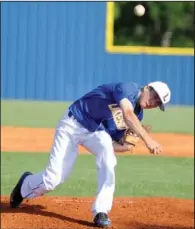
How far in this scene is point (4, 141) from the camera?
1370 centimetres

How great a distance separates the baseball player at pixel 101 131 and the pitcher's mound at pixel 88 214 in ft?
0.93

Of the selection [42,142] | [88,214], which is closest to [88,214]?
[88,214]

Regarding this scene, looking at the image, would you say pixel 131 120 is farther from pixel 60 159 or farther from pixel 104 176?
pixel 60 159

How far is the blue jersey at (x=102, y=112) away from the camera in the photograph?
6.70m

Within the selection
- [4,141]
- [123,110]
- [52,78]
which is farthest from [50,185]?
[52,78]

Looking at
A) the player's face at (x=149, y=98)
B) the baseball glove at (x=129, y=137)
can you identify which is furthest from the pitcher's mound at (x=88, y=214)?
the player's face at (x=149, y=98)

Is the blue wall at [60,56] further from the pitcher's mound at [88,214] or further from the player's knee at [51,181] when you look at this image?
the player's knee at [51,181]

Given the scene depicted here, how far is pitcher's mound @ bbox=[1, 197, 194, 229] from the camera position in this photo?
22.1 ft

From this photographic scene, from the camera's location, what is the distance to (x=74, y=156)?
22.5 ft

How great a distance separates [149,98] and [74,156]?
96 cm

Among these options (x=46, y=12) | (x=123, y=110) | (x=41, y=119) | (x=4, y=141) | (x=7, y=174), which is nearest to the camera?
(x=123, y=110)

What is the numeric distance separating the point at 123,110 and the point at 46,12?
16644 millimetres

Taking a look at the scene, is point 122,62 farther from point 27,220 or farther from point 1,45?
point 27,220

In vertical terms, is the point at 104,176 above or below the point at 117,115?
below
